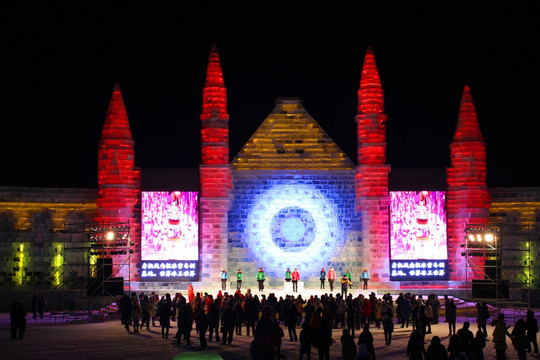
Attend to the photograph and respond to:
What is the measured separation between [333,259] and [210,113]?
9371mm

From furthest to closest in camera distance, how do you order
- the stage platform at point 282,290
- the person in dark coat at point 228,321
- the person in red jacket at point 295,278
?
the stage platform at point 282,290, the person in red jacket at point 295,278, the person in dark coat at point 228,321

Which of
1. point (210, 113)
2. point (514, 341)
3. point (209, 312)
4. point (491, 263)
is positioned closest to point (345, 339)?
point (514, 341)

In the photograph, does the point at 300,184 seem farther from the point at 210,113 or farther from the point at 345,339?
the point at 345,339

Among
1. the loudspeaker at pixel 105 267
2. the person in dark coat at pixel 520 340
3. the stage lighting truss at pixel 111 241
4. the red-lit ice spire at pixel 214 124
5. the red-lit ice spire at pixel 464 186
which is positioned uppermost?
the red-lit ice spire at pixel 214 124

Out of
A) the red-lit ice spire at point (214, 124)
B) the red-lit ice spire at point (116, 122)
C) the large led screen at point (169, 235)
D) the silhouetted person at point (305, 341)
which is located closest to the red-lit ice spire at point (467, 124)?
the red-lit ice spire at point (214, 124)

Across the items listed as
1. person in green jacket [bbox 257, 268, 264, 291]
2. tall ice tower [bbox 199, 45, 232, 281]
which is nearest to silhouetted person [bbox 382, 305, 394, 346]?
person in green jacket [bbox 257, 268, 264, 291]

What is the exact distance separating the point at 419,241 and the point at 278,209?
7078 millimetres

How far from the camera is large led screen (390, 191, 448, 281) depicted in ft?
132

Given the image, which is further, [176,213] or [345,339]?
[176,213]

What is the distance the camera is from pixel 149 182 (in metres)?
40.4

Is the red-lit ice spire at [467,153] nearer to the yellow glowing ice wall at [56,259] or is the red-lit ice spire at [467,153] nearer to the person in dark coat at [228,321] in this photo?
the yellow glowing ice wall at [56,259]

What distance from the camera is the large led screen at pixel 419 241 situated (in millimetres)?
40375

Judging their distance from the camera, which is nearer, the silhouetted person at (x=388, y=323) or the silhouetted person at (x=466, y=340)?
the silhouetted person at (x=466, y=340)

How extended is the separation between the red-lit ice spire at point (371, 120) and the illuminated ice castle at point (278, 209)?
6 centimetres
